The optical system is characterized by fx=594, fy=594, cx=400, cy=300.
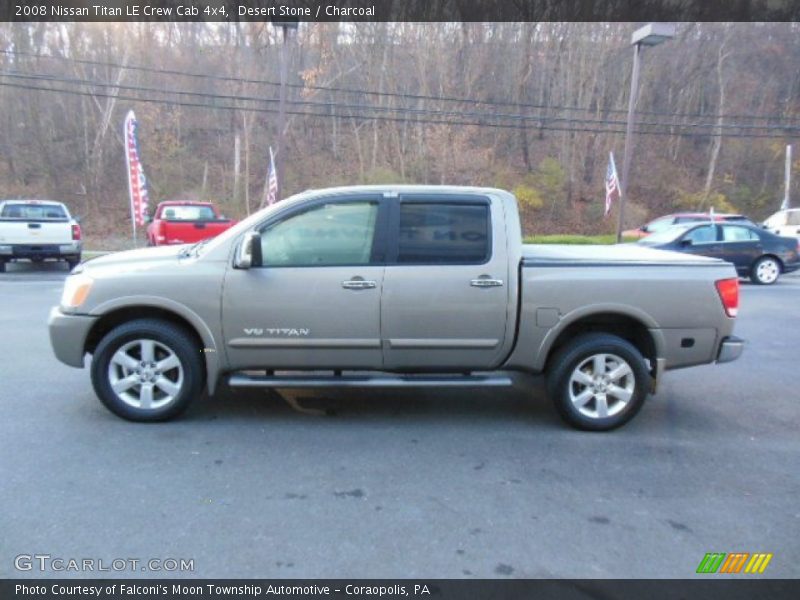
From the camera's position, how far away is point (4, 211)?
1469 cm

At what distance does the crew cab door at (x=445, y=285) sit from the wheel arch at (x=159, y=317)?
4.31 feet

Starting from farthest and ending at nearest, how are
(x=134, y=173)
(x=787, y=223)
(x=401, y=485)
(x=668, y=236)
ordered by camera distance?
1. (x=787, y=223)
2. (x=134, y=173)
3. (x=668, y=236)
4. (x=401, y=485)

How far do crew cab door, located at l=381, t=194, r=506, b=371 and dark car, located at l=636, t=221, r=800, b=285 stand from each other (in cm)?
1072

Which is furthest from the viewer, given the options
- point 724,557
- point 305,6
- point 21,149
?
point 21,149

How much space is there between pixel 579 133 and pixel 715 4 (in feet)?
30.2

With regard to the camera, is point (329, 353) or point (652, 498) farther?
point (329, 353)

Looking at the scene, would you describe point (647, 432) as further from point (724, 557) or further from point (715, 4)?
point (715, 4)

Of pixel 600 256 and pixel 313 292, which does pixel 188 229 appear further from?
pixel 600 256

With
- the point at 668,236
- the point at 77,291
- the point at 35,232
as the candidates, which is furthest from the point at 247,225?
the point at 35,232

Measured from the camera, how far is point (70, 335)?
4477mm

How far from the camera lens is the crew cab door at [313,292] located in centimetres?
440

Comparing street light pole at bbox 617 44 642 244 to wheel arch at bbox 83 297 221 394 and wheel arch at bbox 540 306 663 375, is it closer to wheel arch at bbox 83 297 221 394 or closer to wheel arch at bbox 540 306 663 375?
wheel arch at bbox 540 306 663 375

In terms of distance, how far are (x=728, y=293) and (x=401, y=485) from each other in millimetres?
2933
